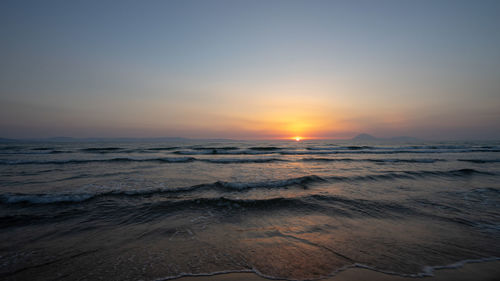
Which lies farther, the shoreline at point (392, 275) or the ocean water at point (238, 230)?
the ocean water at point (238, 230)

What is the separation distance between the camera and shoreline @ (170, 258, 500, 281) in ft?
8.65

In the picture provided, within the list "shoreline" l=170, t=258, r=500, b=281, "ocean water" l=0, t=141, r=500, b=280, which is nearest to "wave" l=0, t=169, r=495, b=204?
"ocean water" l=0, t=141, r=500, b=280

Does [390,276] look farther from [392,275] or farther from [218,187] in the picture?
[218,187]

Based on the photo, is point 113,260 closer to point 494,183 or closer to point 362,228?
point 362,228

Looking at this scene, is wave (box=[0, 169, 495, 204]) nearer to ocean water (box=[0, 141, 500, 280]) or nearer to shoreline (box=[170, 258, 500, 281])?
ocean water (box=[0, 141, 500, 280])

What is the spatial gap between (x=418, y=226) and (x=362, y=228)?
1265 mm

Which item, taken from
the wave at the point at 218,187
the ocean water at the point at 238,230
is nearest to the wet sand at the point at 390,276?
the ocean water at the point at 238,230

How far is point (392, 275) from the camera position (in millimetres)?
2695

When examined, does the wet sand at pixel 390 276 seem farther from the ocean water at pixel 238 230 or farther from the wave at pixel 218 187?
the wave at pixel 218 187

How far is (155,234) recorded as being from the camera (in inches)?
156

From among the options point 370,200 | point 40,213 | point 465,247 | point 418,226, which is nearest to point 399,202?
point 370,200

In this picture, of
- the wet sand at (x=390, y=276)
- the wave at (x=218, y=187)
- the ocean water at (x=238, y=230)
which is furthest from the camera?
the wave at (x=218, y=187)

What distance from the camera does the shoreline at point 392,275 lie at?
104 inches

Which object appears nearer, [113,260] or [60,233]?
[113,260]
